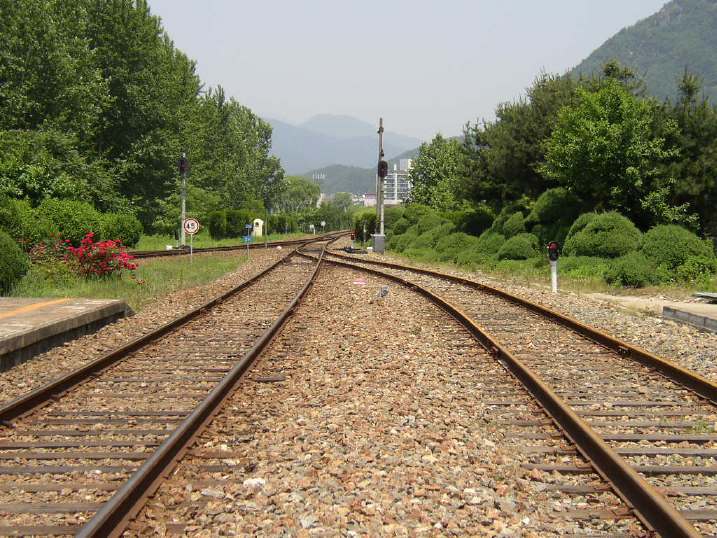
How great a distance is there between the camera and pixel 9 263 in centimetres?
1398

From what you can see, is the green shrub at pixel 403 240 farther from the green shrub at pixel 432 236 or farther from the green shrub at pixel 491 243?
the green shrub at pixel 491 243

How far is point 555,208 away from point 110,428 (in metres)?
22.4

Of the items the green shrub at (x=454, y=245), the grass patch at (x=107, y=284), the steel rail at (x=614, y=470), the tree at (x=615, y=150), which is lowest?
the steel rail at (x=614, y=470)

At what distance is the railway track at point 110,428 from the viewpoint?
12.5 ft

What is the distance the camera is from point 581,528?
371cm

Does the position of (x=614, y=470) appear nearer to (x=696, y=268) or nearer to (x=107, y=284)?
(x=107, y=284)

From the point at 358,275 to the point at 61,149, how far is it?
71.6 ft

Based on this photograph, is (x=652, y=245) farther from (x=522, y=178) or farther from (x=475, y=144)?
(x=475, y=144)

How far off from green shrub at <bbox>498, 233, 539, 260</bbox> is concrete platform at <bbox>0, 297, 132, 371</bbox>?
16071 millimetres

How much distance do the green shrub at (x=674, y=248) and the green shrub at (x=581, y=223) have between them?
2956 millimetres

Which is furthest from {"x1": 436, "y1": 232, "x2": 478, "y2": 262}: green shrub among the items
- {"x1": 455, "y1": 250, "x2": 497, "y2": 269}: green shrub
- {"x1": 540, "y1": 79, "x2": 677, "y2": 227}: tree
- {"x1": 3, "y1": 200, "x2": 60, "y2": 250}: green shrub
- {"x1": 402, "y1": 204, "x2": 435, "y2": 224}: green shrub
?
{"x1": 3, "y1": 200, "x2": 60, "y2": 250}: green shrub

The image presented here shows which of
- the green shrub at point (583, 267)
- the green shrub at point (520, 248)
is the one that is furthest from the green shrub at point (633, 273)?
the green shrub at point (520, 248)

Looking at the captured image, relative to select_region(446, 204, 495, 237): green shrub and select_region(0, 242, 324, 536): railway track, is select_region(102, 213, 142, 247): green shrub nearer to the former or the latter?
select_region(446, 204, 495, 237): green shrub

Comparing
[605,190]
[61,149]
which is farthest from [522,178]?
[61,149]
